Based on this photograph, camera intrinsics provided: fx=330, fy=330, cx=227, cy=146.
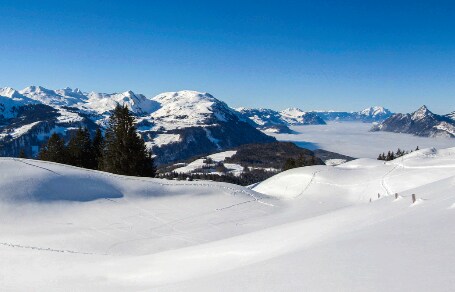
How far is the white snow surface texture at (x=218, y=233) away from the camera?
635cm

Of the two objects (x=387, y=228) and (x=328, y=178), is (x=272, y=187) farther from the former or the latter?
(x=387, y=228)

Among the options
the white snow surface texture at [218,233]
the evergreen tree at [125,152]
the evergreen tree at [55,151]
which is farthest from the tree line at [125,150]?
the white snow surface texture at [218,233]

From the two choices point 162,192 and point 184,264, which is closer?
point 184,264

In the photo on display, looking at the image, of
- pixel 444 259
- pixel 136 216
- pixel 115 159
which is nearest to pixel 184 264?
pixel 444 259

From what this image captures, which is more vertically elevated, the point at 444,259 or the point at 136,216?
the point at 444,259

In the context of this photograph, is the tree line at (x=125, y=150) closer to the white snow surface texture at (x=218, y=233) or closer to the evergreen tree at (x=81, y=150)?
the evergreen tree at (x=81, y=150)

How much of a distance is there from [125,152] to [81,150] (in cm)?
2096

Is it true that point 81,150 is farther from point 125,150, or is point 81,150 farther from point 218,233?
point 218,233

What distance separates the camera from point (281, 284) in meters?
6.04

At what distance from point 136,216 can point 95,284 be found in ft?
29.2

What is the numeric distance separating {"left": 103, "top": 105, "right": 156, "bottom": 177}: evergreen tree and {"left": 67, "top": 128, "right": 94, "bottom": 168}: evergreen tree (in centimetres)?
1688

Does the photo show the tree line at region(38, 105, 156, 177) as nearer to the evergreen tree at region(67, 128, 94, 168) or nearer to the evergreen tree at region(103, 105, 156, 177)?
the evergreen tree at region(103, 105, 156, 177)

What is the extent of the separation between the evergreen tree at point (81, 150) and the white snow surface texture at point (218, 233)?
41.7 metres

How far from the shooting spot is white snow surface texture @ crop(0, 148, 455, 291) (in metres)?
6.35
